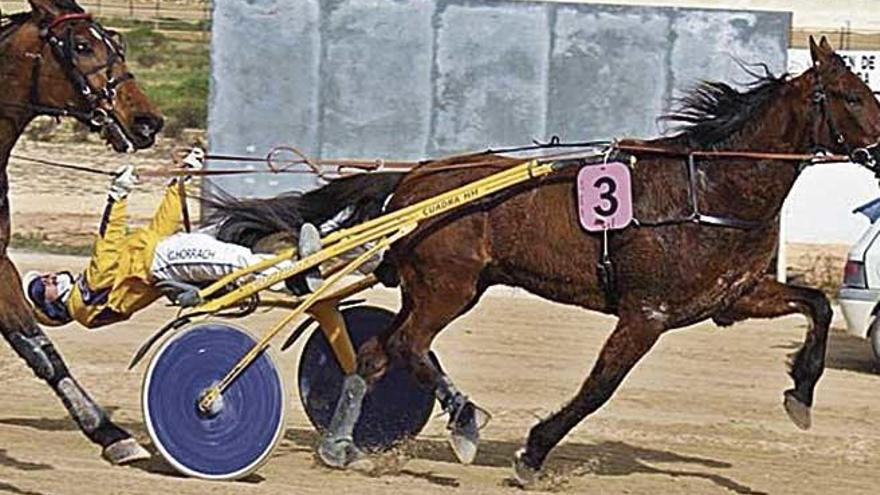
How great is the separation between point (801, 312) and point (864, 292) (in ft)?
14.6

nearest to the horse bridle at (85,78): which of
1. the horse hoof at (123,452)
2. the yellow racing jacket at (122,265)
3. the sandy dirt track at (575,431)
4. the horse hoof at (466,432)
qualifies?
the yellow racing jacket at (122,265)

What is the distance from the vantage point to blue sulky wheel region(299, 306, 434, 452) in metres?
9.67

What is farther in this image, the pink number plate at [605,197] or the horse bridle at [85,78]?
the pink number plate at [605,197]

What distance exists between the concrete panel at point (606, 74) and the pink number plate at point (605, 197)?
33.8 ft

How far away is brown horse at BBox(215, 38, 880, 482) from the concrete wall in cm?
993

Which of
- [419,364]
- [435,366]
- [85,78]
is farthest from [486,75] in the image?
[85,78]

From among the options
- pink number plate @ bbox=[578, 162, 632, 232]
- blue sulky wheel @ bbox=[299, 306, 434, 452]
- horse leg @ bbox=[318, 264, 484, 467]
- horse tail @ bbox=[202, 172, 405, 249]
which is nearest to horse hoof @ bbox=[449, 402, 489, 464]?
horse leg @ bbox=[318, 264, 484, 467]

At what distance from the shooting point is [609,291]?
888 cm

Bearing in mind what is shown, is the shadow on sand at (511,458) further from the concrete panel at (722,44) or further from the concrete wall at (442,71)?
the concrete panel at (722,44)

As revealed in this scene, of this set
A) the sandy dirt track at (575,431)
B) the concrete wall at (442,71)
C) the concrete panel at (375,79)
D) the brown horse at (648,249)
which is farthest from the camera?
the concrete panel at (375,79)

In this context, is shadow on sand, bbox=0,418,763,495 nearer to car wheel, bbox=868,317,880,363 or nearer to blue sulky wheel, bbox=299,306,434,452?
blue sulky wheel, bbox=299,306,434,452

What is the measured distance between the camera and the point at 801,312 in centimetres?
924

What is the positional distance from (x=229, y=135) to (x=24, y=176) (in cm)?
655

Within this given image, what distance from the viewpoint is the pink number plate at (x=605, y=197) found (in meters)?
8.84
